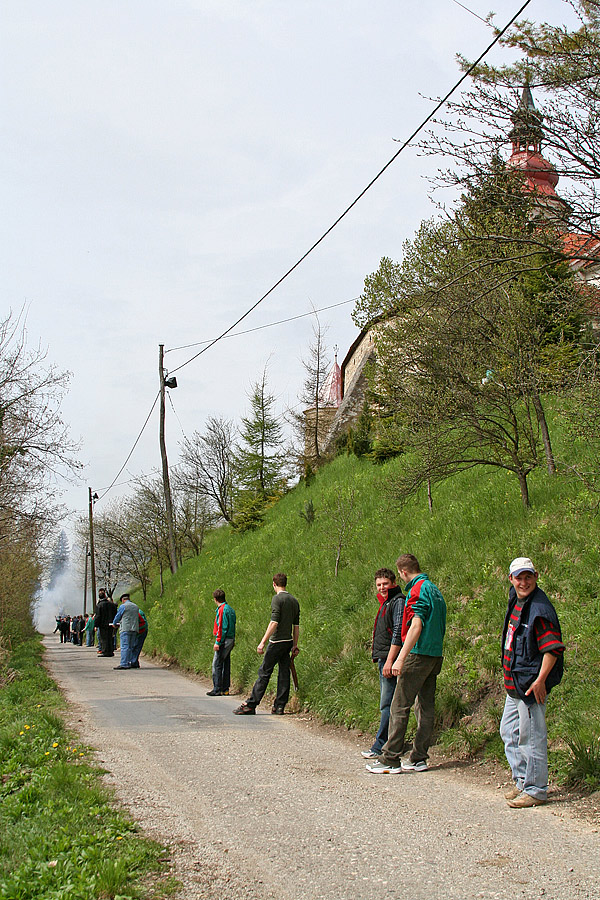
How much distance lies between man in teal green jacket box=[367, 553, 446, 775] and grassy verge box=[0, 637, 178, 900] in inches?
98.1

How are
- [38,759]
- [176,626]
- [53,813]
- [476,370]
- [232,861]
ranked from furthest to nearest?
[176,626] < [476,370] < [38,759] < [53,813] < [232,861]

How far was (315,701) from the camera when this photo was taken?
30.9 ft

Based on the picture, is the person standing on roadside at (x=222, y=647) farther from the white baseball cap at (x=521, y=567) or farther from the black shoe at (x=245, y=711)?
the white baseball cap at (x=521, y=567)

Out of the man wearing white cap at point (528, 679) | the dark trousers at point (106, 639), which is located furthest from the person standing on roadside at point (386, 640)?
the dark trousers at point (106, 639)

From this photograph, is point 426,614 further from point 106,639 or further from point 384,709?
point 106,639

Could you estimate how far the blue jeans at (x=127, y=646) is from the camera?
17.7 meters

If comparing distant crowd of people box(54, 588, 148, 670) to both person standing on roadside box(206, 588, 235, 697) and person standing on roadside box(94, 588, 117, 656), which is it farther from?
person standing on roadside box(206, 588, 235, 697)

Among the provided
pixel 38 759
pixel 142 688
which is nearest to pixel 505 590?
pixel 38 759

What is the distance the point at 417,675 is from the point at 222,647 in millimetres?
6098

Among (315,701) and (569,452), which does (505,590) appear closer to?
(315,701)

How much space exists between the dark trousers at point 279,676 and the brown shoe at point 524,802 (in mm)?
5051

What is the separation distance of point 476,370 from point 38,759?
8202mm

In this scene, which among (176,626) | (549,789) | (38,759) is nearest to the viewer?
(549,789)

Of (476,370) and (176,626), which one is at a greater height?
(476,370)
